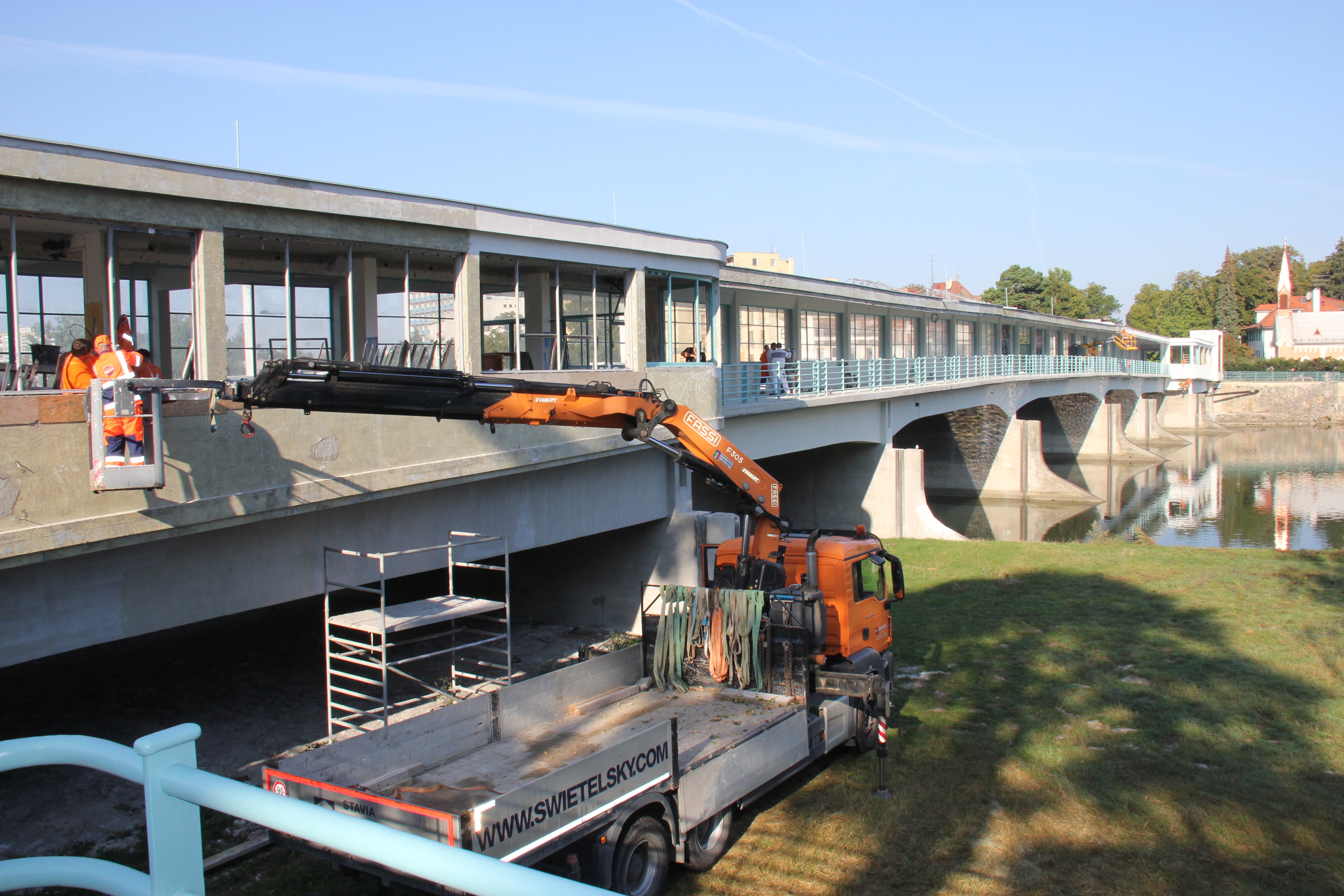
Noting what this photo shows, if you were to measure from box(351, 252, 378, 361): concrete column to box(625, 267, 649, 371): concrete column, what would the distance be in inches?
171

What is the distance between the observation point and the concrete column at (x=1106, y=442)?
58.7 meters

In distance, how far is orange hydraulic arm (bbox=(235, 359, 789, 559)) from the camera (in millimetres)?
7902

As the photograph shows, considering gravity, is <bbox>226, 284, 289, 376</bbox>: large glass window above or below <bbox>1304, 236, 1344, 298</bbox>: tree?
below

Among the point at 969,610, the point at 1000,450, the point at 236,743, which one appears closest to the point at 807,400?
the point at 969,610

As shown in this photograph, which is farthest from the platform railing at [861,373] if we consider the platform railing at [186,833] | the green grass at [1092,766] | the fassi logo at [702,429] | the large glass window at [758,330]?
the platform railing at [186,833]

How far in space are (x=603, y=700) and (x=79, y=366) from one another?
6.08 meters

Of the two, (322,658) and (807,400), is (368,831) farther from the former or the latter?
(807,400)

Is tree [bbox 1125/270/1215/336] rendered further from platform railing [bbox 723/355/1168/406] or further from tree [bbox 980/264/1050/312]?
platform railing [bbox 723/355/1168/406]

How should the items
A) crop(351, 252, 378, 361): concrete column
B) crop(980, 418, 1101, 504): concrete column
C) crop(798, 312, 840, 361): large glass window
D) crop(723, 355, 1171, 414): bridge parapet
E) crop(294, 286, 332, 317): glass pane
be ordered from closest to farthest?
crop(294, 286, 332, 317): glass pane
crop(351, 252, 378, 361): concrete column
crop(723, 355, 1171, 414): bridge parapet
crop(798, 312, 840, 361): large glass window
crop(980, 418, 1101, 504): concrete column

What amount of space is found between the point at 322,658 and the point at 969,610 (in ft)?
37.7

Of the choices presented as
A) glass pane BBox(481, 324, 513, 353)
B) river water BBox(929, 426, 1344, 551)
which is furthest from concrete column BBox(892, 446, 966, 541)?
glass pane BBox(481, 324, 513, 353)

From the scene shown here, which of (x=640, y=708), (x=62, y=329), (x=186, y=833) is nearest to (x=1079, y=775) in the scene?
(x=640, y=708)

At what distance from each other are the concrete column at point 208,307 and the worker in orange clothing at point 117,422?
1677 mm

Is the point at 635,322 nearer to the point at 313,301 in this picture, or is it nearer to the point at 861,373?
the point at 313,301
